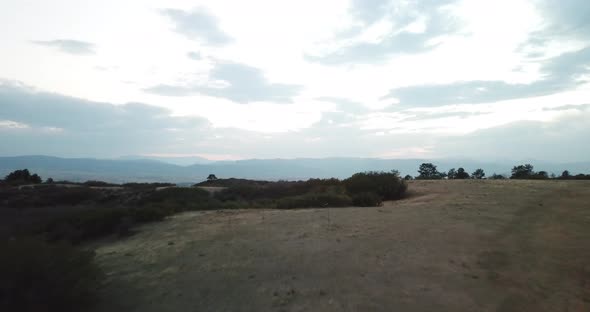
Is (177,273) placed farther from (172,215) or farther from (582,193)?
(582,193)

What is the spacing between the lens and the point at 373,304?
532cm

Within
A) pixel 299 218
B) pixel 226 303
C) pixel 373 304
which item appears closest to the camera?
pixel 373 304

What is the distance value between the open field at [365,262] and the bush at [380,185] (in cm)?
608

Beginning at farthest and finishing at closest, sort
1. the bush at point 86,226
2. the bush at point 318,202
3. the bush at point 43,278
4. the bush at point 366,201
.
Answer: the bush at point 318,202, the bush at point 366,201, the bush at point 86,226, the bush at point 43,278

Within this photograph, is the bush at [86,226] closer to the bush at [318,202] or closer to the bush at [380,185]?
the bush at [318,202]

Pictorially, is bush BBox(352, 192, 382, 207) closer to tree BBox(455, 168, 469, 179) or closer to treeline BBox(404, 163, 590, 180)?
treeline BBox(404, 163, 590, 180)

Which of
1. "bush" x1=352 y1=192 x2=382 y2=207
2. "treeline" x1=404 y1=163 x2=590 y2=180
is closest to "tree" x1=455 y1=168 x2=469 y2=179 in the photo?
"treeline" x1=404 y1=163 x2=590 y2=180

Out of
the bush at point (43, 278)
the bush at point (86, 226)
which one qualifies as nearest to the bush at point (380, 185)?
the bush at point (86, 226)

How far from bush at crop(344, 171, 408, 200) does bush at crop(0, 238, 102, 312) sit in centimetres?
1400

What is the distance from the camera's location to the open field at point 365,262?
553cm

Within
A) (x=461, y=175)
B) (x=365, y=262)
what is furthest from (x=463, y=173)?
(x=365, y=262)

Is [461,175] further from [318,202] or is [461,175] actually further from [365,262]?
[365,262]

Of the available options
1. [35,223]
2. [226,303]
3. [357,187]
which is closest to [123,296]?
[226,303]

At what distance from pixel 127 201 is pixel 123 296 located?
18300mm
